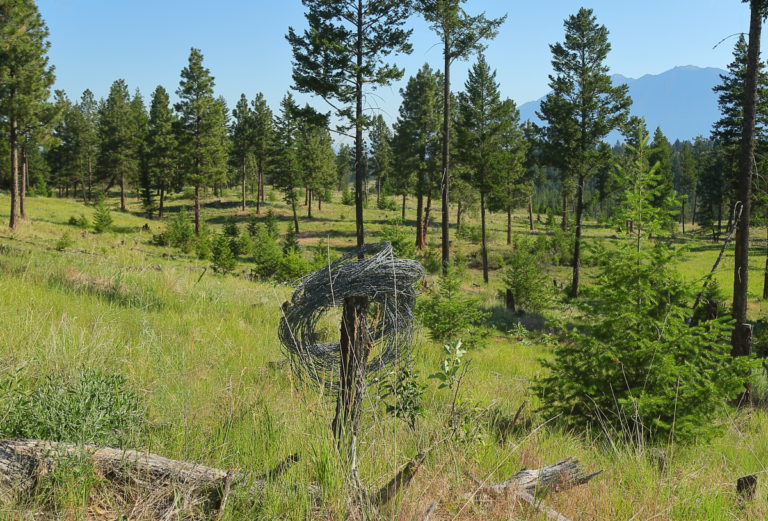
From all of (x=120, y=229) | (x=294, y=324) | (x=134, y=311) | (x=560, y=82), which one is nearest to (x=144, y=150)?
(x=120, y=229)

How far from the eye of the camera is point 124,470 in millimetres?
2248

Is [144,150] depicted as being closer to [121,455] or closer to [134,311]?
[134,311]

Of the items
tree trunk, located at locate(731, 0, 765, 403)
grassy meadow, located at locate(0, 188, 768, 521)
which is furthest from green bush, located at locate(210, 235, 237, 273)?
tree trunk, located at locate(731, 0, 765, 403)

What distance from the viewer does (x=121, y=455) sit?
7.64ft

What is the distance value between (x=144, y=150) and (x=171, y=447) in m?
59.3

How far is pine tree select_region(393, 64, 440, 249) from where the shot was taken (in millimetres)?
34938

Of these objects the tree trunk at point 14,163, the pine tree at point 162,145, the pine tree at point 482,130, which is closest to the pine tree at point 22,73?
the tree trunk at point 14,163

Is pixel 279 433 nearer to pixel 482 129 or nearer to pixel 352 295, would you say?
pixel 352 295

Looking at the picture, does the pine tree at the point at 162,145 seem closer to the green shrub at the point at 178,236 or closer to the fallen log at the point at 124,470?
the green shrub at the point at 178,236

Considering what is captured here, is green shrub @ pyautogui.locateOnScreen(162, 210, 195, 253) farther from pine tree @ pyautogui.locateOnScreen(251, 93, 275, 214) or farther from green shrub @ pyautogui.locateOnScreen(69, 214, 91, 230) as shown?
pine tree @ pyautogui.locateOnScreen(251, 93, 275, 214)

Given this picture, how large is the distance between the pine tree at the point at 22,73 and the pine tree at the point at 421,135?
72.8ft

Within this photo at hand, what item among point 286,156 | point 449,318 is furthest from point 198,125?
point 449,318

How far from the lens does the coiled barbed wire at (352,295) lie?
119 inches

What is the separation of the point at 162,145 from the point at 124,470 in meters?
52.8
